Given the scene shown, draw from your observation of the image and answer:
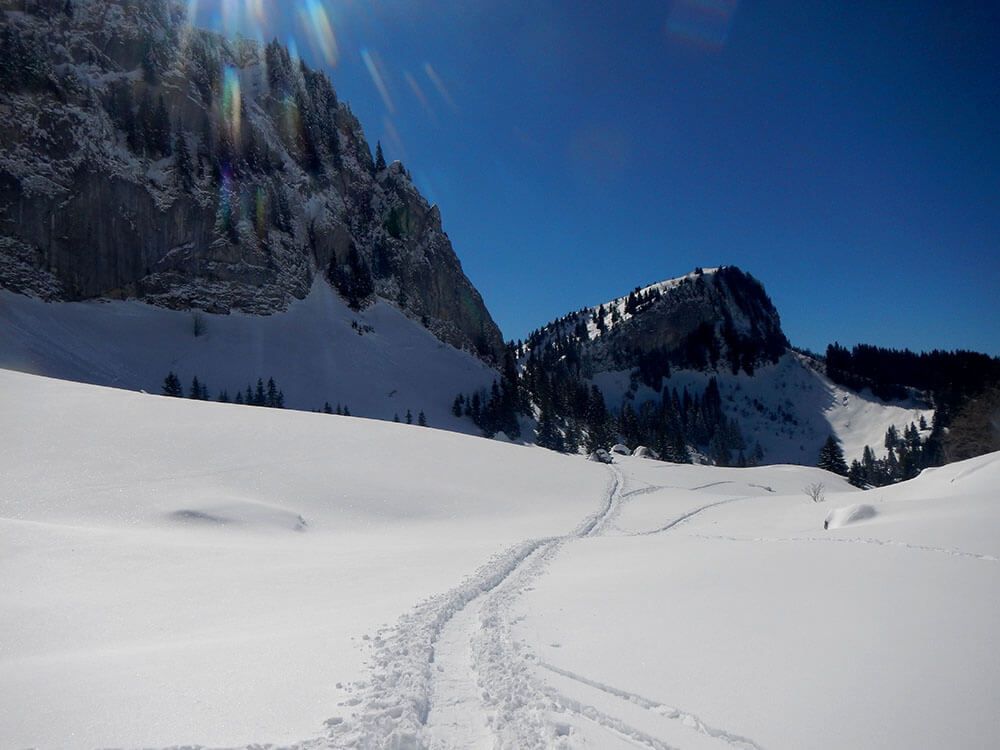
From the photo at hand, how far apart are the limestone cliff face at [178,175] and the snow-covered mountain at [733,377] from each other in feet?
194

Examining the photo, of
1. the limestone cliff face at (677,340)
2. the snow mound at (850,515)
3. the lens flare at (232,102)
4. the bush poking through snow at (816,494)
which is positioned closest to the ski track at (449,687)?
the snow mound at (850,515)

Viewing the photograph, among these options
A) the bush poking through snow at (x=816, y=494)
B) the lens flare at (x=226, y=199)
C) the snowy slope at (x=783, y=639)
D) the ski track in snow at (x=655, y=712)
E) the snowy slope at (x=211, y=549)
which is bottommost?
the bush poking through snow at (x=816, y=494)

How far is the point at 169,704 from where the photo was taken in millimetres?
4602

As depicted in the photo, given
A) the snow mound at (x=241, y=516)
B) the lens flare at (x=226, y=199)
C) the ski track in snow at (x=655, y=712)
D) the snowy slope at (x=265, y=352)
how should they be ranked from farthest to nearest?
the lens flare at (x=226, y=199) → the snowy slope at (x=265, y=352) → the snow mound at (x=241, y=516) → the ski track in snow at (x=655, y=712)

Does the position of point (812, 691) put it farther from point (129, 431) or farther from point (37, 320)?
point (37, 320)

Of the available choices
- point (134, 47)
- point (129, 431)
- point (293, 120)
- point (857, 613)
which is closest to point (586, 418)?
point (129, 431)

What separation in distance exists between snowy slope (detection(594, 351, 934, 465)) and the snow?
Answer: 133342 millimetres

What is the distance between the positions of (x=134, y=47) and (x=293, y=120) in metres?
28.6

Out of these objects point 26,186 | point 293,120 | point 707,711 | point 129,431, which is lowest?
point 707,711

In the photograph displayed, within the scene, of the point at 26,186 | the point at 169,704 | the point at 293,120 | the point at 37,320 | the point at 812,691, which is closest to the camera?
the point at 169,704

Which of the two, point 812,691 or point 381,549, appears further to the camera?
point 381,549

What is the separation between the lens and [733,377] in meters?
171

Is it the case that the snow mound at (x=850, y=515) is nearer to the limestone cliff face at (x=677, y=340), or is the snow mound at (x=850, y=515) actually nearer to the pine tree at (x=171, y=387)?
the pine tree at (x=171, y=387)

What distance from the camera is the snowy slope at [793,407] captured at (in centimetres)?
13100
